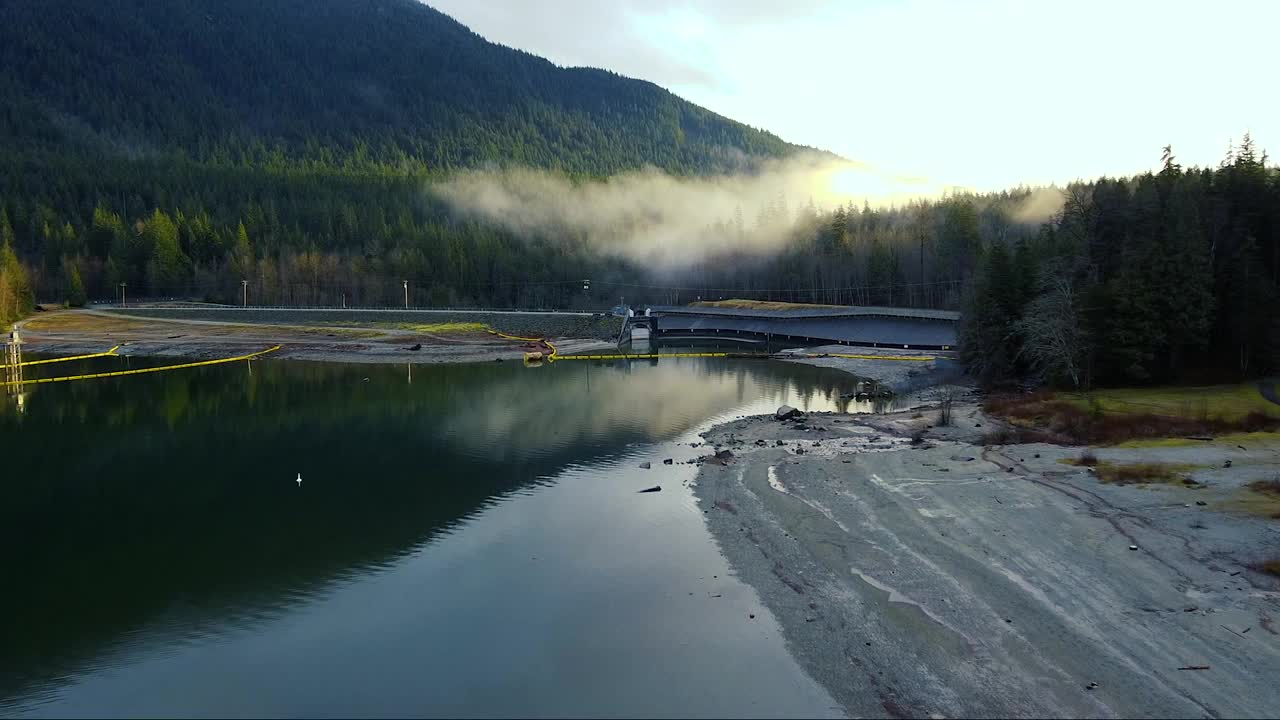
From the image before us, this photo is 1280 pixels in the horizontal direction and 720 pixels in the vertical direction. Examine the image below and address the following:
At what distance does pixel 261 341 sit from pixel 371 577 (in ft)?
317

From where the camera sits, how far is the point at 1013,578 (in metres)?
21.6

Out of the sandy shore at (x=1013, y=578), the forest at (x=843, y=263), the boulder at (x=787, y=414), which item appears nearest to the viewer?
the sandy shore at (x=1013, y=578)

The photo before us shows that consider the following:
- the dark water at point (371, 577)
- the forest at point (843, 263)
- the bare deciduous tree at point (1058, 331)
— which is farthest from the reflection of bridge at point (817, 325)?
the dark water at point (371, 577)

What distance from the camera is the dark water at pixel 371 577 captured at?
57.8 feet

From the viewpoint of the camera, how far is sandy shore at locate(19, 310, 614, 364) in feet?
325

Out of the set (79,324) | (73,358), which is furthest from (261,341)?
(79,324)

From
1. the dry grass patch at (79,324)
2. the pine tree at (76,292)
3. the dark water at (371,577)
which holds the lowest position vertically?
the dark water at (371,577)

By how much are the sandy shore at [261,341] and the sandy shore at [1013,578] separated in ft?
229

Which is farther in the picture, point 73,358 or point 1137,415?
point 73,358

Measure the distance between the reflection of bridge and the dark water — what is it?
59.7 metres

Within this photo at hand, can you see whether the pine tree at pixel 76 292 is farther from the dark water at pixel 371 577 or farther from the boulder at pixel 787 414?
the boulder at pixel 787 414

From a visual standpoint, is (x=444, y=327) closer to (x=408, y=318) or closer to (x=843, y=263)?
(x=408, y=318)

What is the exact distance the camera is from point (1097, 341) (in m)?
52.6

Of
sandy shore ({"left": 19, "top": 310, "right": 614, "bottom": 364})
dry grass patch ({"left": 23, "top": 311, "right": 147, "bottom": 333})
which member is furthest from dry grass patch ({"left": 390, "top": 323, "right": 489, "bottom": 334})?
dry grass patch ({"left": 23, "top": 311, "right": 147, "bottom": 333})
